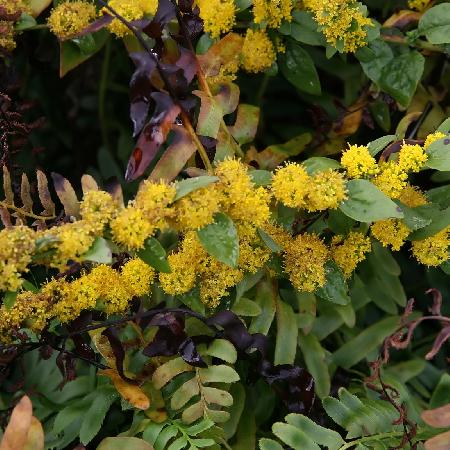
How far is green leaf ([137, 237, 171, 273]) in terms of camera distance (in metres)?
0.83

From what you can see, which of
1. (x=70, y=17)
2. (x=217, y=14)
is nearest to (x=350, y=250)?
(x=217, y=14)

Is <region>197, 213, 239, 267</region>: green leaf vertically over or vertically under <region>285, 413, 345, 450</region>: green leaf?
over

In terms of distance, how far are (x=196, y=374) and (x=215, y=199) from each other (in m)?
0.26

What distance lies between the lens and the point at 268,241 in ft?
2.98

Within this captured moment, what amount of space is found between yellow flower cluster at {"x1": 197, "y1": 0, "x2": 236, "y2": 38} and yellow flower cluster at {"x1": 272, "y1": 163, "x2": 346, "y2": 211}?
0.28m

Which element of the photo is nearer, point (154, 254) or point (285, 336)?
point (154, 254)

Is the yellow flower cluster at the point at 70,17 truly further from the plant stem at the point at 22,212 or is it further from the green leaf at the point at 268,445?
the green leaf at the point at 268,445

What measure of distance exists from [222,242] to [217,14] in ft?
1.21

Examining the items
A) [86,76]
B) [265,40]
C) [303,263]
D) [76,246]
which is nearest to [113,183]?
[76,246]

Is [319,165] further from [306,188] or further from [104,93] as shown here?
[104,93]

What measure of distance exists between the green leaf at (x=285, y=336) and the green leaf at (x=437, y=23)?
44 centimetres

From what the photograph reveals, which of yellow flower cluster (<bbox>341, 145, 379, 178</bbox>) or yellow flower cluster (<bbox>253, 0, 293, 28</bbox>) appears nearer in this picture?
yellow flower cluster (<bbox>341, 145, 379, 178</bbox>)

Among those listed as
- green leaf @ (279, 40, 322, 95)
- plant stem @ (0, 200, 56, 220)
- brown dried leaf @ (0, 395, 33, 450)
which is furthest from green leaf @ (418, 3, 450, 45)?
brown dried leaf @ (0, 395, 33, 450)

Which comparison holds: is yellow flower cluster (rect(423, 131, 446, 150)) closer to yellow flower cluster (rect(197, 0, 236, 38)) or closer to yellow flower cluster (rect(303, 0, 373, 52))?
yellow flower cluster (rect(303, 0, 373, 52))
